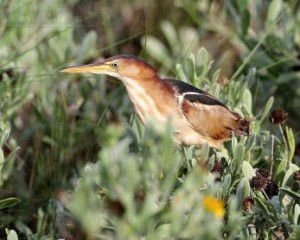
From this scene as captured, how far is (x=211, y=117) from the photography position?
365cm

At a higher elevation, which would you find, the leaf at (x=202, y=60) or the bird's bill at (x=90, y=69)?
the bird's bill at (x=90, y=69)

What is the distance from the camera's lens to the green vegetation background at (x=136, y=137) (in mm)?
2209

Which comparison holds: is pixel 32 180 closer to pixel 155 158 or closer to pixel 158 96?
pixel 158 96

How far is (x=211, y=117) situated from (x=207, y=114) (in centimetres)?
2

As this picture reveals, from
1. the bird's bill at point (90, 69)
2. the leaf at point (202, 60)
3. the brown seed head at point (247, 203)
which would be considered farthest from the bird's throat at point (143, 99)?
the brown seed head at point (247, 203)

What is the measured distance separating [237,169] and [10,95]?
1.29m

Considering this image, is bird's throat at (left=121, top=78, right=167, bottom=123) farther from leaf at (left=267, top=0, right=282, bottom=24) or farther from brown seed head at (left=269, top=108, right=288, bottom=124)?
leaf at (left=267, top=0, right=282, bottom=24)

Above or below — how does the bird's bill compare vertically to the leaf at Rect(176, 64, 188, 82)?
above

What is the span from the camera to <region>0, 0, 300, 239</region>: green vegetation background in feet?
7.25

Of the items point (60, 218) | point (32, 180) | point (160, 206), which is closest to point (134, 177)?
point (160, 206)

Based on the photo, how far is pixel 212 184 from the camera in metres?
2.87

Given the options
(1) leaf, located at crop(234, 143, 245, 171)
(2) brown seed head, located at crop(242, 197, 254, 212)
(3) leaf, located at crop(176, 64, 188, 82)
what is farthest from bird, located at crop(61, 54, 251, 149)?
(2) brown seed head, located at crop(242, 197, 254, 212)

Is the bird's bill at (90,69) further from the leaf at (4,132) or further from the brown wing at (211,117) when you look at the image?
the leaf at (4,132)

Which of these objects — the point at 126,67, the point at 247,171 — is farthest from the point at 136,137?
the point at 247,171
